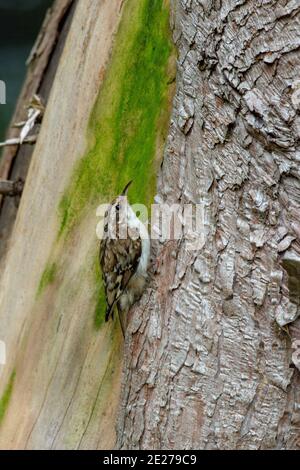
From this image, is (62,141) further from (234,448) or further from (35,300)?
(234,448)

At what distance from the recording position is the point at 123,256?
2.79 meters

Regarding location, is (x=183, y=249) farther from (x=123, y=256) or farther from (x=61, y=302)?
(x=61, y=302)

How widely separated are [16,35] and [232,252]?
3.64 meters

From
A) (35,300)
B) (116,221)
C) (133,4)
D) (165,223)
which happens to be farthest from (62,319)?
(133,4)

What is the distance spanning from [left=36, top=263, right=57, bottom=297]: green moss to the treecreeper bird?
350 mm

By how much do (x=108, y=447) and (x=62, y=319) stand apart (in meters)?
0.48

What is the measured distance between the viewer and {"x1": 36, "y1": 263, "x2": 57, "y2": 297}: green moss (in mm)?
3146

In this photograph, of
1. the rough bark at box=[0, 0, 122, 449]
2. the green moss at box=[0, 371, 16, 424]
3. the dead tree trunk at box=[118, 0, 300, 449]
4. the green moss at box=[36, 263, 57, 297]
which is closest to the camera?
the dead tree trunk at box=[118, 0, 300, 449]

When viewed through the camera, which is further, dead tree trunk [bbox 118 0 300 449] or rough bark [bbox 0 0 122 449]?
rough bark [bbox 0 0 122 449]

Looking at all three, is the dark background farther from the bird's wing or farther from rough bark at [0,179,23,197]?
the bird's wing

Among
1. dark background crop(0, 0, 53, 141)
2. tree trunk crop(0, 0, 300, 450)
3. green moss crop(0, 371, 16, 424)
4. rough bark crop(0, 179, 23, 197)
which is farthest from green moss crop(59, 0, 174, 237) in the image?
dark background crop(0, 0, 53, 141)

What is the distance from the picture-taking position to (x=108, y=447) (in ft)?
9.11

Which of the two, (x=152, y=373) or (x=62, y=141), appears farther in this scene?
(x=62, y=141)

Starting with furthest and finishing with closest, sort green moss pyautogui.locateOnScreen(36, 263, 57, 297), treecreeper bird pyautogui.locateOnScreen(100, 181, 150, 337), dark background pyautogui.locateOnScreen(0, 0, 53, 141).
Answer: dark background pyautogui.locateOnScreen(0, 0, 53, 141) → green moss pyautogui.locateOnScreen(36, 263, 57, 297) → treecreeper bird pyautogui.locateOnScreen(100, 181, 150, 337)
